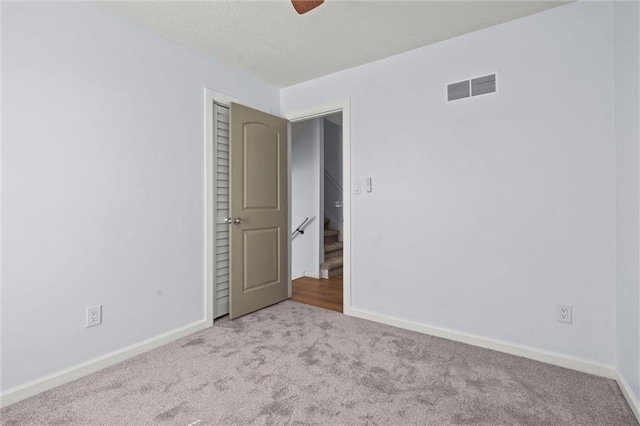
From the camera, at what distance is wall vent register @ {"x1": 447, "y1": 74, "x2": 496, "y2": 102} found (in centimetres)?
233

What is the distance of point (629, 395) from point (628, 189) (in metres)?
1.09

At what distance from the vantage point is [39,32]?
1811 millimetres

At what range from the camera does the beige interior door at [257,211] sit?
9.58 feet

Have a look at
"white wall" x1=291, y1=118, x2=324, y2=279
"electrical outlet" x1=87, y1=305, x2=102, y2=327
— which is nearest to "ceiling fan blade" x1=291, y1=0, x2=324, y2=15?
"electrical outlet" x1=87, y1=305, x2=102, y2=327

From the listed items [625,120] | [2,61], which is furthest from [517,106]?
[2,61]

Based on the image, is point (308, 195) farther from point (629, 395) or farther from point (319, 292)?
point (629, 395)

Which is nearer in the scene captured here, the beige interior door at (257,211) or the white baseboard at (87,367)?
the white baseboard at (87,367)

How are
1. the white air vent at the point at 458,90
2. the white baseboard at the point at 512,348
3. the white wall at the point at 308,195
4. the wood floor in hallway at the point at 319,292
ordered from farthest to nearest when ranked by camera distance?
the white wall at the point at 308,195, the wood floor in hallway at the point at 319,292, the white air vent at the point at 458,90, the white baseboard at the point at 512,348

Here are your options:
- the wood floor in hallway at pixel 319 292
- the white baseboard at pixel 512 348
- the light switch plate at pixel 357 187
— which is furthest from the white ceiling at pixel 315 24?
the wood floor in hallway at pixel 319 292

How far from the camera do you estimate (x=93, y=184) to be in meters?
2.05

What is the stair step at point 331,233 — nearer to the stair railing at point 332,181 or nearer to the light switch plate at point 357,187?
the stair railing at point 332,181

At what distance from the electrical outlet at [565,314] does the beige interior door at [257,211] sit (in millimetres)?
2402

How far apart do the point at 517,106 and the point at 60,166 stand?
2.97 meters

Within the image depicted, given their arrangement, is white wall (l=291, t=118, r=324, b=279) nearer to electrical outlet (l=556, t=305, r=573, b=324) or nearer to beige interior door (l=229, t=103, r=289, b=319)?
beige interior door (l=229, t=103, r=289, b=319)
